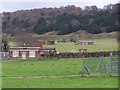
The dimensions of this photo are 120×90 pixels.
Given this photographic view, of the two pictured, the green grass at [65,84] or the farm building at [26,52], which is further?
the farm building at [26,52]

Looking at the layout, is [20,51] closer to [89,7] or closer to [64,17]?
[64,17]

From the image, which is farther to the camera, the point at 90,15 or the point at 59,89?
the point at 90,15

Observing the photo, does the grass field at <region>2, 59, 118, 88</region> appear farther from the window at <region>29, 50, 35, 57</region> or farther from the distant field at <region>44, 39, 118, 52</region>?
the distant field at <region>44, 39, 118, 52</region>

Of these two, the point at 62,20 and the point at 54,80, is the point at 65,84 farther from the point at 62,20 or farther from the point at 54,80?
the point at 62,20

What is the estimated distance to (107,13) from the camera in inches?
5202

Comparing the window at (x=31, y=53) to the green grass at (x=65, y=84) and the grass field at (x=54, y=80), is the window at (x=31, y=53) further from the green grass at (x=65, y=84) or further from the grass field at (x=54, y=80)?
the green grass at (x=65, y=84)

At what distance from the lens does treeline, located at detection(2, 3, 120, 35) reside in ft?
424

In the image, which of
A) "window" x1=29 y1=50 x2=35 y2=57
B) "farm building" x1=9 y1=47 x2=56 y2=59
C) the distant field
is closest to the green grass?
"window" x1=29 y1=50 x2=35 y2=57

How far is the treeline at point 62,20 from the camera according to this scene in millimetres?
129125

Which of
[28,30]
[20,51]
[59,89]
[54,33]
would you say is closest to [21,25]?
[28,30]

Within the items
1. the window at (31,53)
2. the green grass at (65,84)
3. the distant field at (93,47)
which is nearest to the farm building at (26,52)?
the window at (31,53)

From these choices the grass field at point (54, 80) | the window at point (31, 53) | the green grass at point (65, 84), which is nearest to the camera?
the green grass at point (65, 84)

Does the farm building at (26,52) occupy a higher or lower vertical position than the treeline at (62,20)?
lower

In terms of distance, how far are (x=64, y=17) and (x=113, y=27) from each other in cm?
2279
